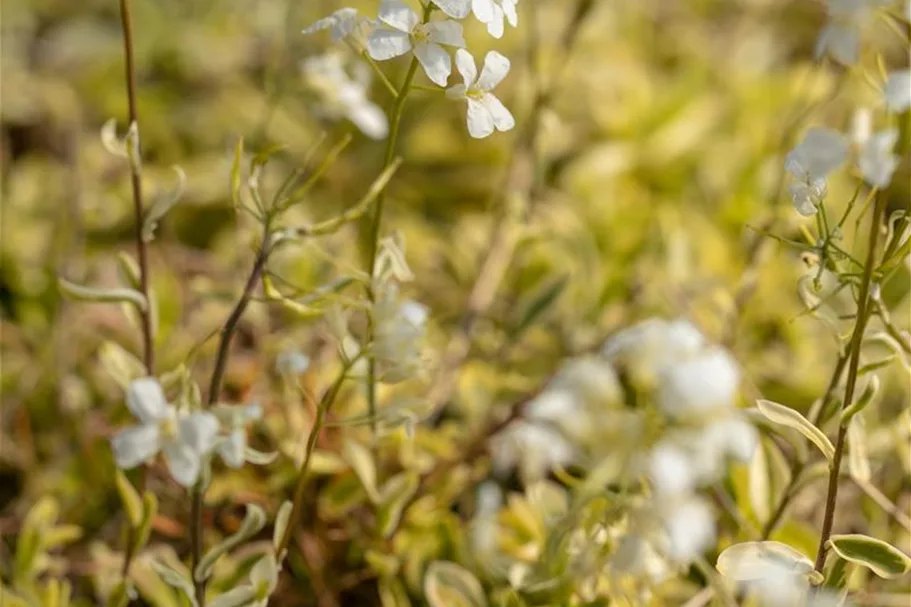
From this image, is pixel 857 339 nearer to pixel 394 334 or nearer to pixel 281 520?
pixel 394 334

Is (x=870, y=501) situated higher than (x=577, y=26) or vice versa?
(x=577, y=26)

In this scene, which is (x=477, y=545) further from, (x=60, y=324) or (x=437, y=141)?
(x=437, y=141)

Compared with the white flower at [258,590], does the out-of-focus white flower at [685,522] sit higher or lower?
higher

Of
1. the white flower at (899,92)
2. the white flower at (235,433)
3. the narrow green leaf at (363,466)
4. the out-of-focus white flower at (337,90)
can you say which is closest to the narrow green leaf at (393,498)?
the narrow green leaf at (363,466)

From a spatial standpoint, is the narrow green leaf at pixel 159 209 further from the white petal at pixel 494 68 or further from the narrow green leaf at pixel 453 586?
the narrow green leaf at pixel 453 586

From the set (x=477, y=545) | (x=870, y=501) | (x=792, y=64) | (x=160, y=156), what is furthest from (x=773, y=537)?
(x=792, y=64)
